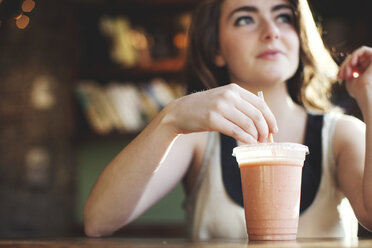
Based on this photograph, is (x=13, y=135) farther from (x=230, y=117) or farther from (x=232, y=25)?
(x=230, y=117)

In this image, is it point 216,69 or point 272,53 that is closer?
point 272,53

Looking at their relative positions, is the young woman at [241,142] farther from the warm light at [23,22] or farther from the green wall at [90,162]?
the warm light at [23,22]

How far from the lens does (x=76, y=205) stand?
11.9 feet

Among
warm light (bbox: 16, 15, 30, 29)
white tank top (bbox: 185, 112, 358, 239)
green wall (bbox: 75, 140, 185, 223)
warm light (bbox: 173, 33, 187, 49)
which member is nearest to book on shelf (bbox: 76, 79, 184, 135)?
green wall (bbox: 75, 140, 185, 223)

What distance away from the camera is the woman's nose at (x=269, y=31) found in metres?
1.51

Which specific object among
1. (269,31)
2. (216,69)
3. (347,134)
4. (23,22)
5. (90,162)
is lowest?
(90,162)

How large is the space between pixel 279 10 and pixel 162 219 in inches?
89.3

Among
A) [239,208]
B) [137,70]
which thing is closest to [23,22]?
[137,70]

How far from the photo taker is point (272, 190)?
98cm

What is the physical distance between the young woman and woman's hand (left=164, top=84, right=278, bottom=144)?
0.12 metres

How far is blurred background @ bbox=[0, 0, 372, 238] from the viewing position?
3426mm

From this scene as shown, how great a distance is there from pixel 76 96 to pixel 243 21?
2.16 metres

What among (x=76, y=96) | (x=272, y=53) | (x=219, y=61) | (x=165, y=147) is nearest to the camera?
(x=165, y=147)

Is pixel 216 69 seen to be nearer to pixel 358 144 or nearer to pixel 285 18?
pixel 285 18
